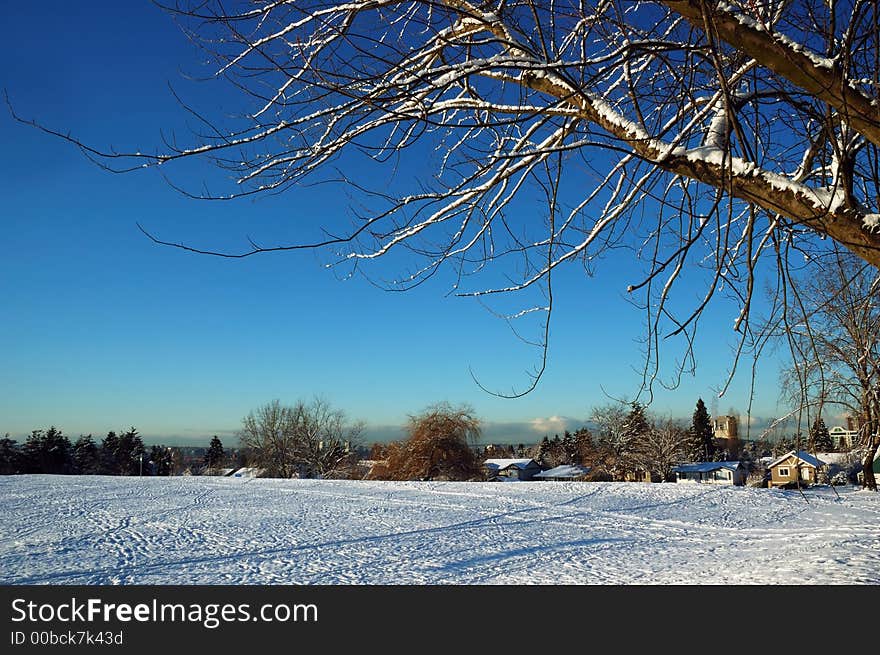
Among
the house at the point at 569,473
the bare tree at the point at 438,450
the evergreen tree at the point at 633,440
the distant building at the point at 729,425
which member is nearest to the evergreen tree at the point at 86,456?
the bare tree at the point at 438,450

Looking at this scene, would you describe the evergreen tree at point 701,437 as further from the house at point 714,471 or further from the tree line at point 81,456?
the tree line at point 81,456

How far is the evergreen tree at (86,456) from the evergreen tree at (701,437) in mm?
45149

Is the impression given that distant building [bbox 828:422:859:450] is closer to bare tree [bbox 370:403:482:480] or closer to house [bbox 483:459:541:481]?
bare tree [bbox 370:403:482:480]

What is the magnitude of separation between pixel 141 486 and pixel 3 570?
36.3 ft

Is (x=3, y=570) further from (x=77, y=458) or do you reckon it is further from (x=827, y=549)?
(x=77, y=458)

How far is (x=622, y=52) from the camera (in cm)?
Answer: 210

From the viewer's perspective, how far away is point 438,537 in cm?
886

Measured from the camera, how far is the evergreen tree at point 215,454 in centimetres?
5898

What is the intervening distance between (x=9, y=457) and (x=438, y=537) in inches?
1672

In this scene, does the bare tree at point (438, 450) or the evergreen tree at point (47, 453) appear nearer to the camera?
the bare tree at point (438, 450)

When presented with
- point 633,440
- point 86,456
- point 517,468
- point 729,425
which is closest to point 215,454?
point 86,456

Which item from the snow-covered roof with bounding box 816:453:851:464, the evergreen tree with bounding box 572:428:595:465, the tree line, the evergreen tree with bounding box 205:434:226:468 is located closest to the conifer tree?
the tree line
